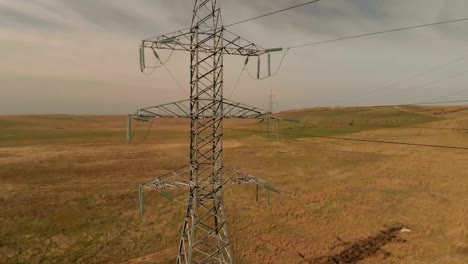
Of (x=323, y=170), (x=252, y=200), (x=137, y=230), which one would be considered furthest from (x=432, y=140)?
(x=137, y=230)

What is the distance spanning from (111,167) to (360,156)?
49769 mm

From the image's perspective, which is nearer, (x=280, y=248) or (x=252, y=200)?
(x=280, y=248)

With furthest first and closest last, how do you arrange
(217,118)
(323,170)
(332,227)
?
(323,170) < (332,227) < (217,118)

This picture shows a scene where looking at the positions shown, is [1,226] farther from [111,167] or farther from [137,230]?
[111,167]

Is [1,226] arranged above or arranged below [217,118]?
below

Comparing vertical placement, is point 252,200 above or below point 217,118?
below

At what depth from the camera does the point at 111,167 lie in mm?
59375

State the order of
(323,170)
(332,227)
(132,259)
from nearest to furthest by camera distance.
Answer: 1. (132,259)
2. (332,227)
3. (323,170)

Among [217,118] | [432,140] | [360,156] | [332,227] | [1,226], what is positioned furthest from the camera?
[432,140]

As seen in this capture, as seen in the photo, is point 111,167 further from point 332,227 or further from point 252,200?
point 332,227

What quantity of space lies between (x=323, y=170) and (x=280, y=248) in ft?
103

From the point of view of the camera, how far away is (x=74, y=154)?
7256 centimetres

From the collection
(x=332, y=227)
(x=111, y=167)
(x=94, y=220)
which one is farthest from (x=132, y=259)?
(x=111, y=167)

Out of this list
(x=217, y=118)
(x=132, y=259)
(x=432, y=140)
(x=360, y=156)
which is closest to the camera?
(x=217, y=118)
